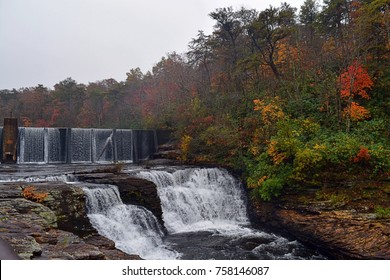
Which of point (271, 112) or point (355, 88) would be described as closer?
point (355, 88)

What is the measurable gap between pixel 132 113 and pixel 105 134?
12.2 metres

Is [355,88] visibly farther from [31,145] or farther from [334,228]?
[31,145]

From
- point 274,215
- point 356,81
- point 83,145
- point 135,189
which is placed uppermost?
point 356,81

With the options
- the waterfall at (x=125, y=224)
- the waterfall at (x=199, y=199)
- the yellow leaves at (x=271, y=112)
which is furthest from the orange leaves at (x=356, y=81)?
the waterfall at (x=125, y=224)

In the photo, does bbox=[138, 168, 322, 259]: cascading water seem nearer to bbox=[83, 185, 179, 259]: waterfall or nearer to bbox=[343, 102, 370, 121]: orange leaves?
bbox=[83, 185, 179, 259]: waterfall

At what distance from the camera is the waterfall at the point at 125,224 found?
9578 mm

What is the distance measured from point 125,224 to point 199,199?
390cm

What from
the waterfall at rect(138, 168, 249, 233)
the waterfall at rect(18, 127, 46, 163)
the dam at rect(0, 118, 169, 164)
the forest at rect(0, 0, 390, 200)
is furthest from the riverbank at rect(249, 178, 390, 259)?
the waterfall at rect(18, 127, 46, 163)

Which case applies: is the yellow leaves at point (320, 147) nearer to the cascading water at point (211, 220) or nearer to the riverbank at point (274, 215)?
the riverbank at point (274, 215)

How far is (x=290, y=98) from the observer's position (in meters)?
16.6

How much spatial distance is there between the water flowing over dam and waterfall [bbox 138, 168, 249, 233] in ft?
28.6

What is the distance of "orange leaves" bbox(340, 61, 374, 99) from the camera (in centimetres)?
1402

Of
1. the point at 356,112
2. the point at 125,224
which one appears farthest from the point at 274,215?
the point at 356,112
